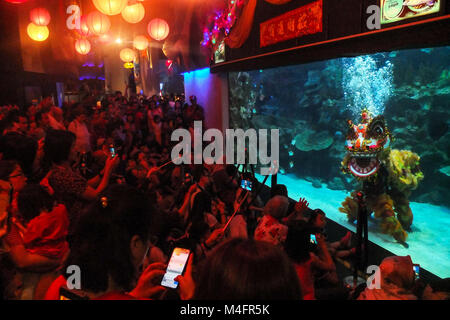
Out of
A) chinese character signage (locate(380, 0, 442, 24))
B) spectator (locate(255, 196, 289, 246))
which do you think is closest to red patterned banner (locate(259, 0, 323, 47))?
chinese character signage (locate(380, 0, 442, 24))

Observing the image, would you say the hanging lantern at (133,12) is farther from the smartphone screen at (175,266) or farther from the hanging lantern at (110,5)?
the smartphone screen at (175,266)

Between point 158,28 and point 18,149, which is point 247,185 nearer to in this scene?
point 18,149

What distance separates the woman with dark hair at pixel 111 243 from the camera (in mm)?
1540

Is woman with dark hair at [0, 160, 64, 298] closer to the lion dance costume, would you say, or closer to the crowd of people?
the crowd of people

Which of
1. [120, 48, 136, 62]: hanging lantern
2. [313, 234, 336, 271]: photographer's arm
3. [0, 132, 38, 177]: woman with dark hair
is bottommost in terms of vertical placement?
[313, 234, 336, 271]: photographer's arm

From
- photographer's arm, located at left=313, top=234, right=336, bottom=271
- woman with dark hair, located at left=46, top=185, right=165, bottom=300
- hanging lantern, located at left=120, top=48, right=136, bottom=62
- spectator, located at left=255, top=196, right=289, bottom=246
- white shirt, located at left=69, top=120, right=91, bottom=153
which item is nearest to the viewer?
woman with dark hair, located at left=46, top=185, right=165, bottom=300

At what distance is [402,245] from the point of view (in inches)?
243

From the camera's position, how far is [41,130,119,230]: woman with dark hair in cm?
324

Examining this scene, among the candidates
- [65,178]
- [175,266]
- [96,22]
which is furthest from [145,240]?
[96,22]

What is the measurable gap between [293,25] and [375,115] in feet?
26.5

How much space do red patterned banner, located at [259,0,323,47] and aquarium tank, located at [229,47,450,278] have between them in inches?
113

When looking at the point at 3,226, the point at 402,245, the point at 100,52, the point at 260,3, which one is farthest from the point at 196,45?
the point at 100,52

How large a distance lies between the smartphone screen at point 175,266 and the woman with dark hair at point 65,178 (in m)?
1.09
